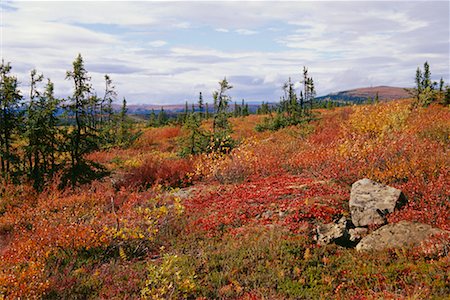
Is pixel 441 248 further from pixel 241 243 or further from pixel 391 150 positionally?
pixel 391 150

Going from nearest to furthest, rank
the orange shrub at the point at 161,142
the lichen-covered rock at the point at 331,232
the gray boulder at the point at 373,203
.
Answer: the lichen-covered rock at the point at 331,232
the gray boulder at the point at 373,203
the orange shrub at the point at 161,142

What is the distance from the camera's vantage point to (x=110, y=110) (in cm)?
3512

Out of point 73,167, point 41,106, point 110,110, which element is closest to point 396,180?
point 73,167

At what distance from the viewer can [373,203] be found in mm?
8703

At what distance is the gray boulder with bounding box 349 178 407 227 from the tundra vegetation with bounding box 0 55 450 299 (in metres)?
0.29

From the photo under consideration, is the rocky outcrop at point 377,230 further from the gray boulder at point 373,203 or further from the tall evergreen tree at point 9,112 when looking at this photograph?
the tall evergreen tree at point 9,112

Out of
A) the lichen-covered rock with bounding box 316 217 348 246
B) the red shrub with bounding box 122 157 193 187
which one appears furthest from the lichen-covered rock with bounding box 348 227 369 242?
the red shrub with bounding box 122 157 193 187

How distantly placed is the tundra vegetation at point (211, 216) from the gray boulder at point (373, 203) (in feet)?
0.94

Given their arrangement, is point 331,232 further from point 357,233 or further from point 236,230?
point 236,230

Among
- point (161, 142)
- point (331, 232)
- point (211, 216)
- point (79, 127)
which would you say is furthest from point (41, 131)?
point (161, 142)

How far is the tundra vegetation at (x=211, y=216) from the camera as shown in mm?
6309

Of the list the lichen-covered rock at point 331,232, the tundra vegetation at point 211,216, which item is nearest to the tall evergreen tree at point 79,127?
the tundra vegetation at point 211,216

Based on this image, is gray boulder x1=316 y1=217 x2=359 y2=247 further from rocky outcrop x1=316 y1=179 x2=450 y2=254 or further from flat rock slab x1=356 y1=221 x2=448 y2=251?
flat rock slab x1=356 y1=221 x2=448 y2=251

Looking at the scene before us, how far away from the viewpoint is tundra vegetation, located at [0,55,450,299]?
248 inches
